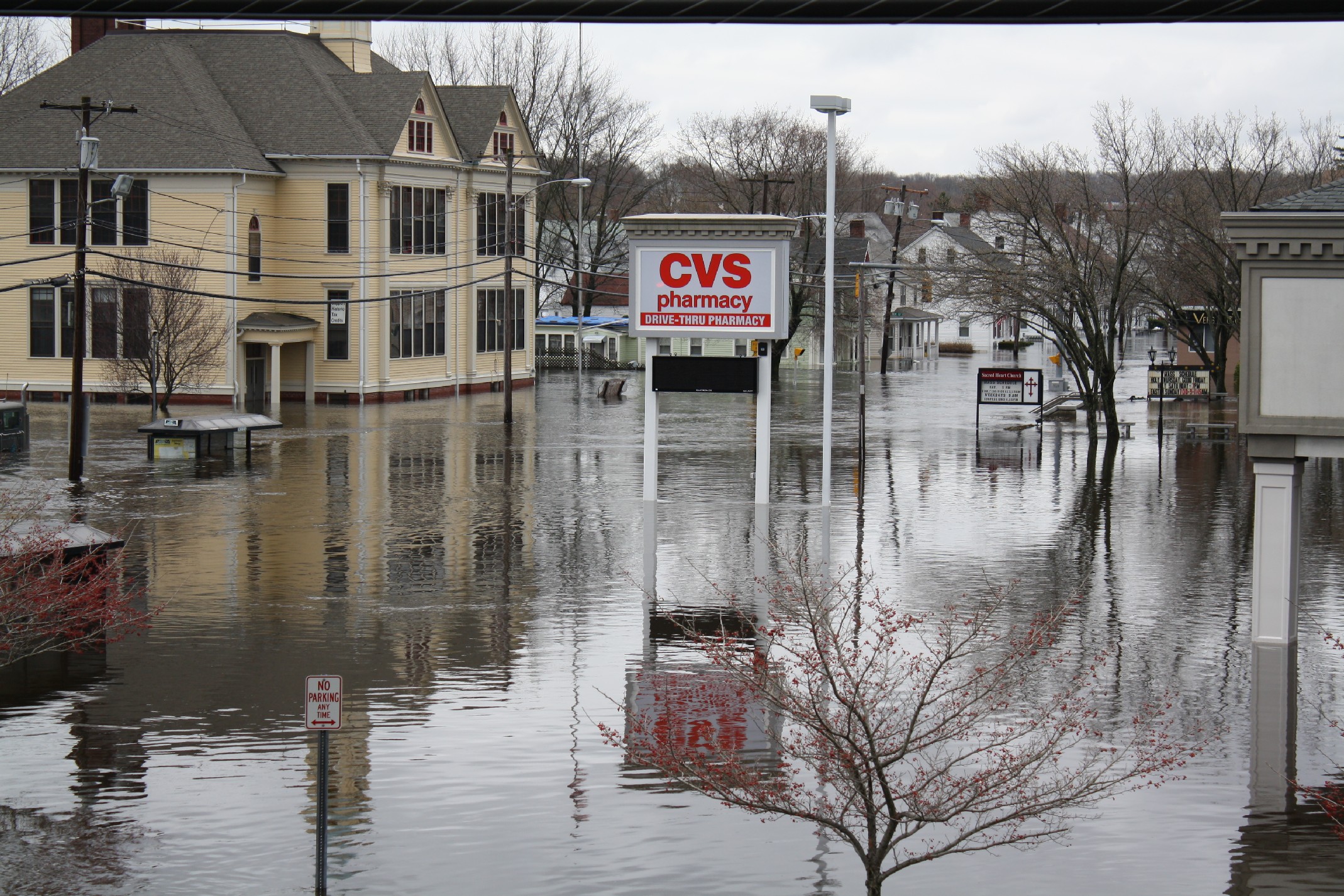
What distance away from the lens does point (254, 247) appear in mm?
52719

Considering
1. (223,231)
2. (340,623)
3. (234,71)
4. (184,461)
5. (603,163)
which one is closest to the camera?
(340,623)

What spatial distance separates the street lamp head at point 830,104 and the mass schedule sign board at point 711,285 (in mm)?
2549

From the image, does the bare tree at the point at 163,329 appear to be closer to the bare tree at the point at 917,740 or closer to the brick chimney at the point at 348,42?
the brick chimney at the point at 348,42

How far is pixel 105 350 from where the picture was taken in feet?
169

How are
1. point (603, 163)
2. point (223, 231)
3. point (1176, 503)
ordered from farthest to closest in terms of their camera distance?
point (603, 163) → point (223, 231) → point (1176, 503)

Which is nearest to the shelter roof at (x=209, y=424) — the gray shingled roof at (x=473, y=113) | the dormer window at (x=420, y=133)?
the dormer window at (x=420, y=133)

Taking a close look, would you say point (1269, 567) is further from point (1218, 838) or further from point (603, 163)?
point (603, 163)

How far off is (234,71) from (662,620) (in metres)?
44.7

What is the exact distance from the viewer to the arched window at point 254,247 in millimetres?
52406

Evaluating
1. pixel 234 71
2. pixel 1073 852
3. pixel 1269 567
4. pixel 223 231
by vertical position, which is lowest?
pixel 1073 852

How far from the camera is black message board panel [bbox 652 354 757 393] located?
1102 inches

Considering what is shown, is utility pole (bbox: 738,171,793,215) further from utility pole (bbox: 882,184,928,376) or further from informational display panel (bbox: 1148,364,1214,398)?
informational display panel (bbox: 1148,364,1214,398)

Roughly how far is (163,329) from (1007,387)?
2814 centimetres

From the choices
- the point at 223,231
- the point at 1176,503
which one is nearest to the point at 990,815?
the point at 1176,503
